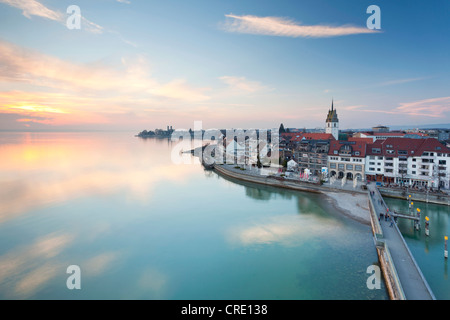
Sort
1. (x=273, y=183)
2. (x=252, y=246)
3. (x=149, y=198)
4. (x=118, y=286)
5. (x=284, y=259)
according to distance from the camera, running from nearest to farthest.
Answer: (x=118, y=286) → (x=284, y=259) → (x=252, y=246) → (x=149, y=198) → (x=273, y=183)

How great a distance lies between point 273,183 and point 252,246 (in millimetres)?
24625

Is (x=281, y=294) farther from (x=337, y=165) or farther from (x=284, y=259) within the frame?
(x=337, y=165)

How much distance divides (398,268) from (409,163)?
93.7 feet

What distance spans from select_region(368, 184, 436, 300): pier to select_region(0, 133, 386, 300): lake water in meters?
1.34

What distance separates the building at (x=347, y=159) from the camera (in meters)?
39.2

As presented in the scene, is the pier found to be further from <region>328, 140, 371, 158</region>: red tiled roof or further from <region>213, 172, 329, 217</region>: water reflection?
<region>328, 140, 371, 158</region>: red tiled roof

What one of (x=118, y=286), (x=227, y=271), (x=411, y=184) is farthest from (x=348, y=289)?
(x=411, y=184)

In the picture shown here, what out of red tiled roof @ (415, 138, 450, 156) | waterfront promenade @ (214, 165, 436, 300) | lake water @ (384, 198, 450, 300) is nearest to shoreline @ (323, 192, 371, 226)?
waterfront promenade @ (214, 165, 436, 300)

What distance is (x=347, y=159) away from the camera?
40.4m

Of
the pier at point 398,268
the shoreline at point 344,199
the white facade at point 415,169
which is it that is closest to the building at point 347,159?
the white facade at point 415,169

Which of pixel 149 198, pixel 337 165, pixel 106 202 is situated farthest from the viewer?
pixel 337 165

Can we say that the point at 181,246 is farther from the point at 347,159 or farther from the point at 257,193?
the point at 347,159
